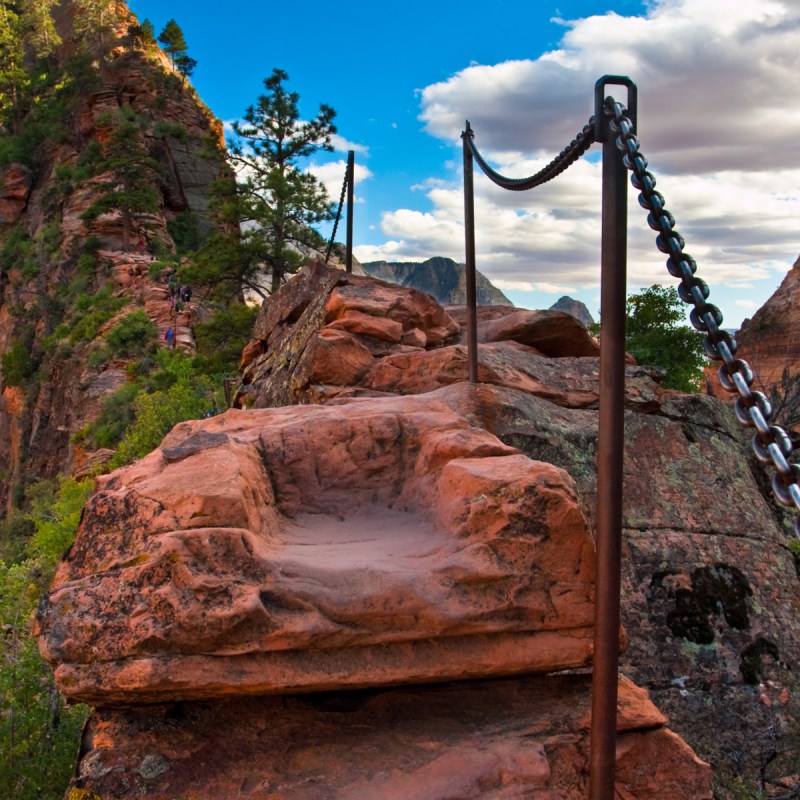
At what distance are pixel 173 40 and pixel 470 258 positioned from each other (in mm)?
46793

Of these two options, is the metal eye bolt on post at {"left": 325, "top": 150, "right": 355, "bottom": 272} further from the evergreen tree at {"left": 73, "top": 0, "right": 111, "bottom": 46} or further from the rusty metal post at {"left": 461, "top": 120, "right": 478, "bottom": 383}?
the evergreen tree at {"left": 73, "top": 0, "right": 111, "bottom": 46}

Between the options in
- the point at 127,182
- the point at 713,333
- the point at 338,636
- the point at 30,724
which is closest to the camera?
the point at 713,333

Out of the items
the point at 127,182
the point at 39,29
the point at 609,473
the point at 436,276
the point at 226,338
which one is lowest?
the point at 609,473

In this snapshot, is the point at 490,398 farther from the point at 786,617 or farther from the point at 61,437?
the point at 61,437

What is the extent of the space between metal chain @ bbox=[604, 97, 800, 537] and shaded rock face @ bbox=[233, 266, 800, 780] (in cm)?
231

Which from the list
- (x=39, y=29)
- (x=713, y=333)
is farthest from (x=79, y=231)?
(x=713, y=333)

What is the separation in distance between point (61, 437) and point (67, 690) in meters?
29.2

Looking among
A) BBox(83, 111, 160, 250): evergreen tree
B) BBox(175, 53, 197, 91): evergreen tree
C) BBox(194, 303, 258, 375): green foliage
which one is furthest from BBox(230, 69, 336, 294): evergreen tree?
BBox(175, 53, 197, 91): evergreen tree

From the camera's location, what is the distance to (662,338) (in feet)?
53.4

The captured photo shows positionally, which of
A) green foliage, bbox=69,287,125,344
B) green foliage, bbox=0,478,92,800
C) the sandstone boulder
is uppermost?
green foliage, bbox=69,287,125,344

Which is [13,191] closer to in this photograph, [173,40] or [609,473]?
[173,40]

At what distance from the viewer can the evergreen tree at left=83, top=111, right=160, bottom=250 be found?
3478 cm

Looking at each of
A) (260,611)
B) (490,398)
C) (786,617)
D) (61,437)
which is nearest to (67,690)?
(260,611)

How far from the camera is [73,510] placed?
14.6 metres
